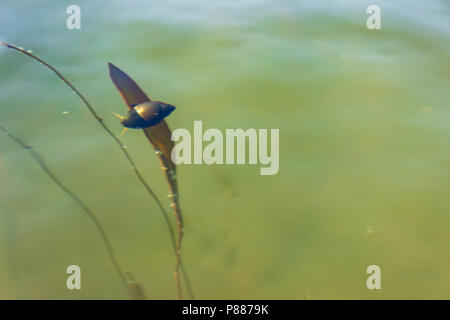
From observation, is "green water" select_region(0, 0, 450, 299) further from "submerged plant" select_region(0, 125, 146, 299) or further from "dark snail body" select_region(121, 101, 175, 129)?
"dark snail body" select_region(121, 101, 175, 129)

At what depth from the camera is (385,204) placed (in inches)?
60.2

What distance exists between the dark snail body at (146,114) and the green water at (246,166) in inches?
14.7

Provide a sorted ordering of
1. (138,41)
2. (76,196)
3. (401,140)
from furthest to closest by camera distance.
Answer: (138,41), (401,140), (76,196)

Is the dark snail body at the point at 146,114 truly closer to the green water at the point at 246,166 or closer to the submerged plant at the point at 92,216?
the green water at the point at 246,166

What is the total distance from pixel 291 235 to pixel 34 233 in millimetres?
1144

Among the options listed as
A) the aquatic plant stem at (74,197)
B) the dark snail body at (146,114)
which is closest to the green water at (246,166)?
the aquatic plant stem at (74,197)

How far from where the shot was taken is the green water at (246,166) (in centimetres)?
136

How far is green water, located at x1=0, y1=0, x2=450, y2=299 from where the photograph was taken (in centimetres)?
136

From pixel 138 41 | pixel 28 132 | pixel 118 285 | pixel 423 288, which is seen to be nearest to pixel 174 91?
pixel 138 41

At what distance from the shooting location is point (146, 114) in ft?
4.34

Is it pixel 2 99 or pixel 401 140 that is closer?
pixel 401 140

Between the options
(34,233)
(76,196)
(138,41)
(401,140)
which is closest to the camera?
(34,233)

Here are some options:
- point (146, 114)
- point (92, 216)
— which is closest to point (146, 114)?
point (146, 114)

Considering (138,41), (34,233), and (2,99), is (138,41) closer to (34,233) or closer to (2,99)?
(2,99)
